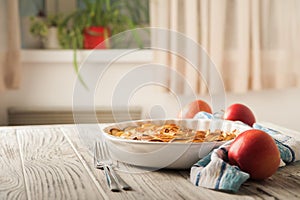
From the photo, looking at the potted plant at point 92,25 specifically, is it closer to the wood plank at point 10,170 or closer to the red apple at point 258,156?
the wood plank at point 10,170

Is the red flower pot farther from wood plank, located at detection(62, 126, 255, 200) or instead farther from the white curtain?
wood plank, located at detection(62, 126, 255, 200)

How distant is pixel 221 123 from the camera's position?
142 cm

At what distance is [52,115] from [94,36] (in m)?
0.55

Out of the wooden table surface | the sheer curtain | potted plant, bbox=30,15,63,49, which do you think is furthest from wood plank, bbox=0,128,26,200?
the sheer curtain

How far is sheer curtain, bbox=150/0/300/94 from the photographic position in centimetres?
328

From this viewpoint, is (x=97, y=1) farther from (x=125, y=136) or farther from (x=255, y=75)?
(x=125, y=136)

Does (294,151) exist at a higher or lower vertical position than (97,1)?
lower

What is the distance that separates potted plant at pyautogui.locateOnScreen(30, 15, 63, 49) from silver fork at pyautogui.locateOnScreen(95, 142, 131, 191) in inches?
78.5

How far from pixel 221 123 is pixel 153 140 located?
12.5 inches

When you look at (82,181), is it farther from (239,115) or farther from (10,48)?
(10,48)

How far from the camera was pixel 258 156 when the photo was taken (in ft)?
3.51

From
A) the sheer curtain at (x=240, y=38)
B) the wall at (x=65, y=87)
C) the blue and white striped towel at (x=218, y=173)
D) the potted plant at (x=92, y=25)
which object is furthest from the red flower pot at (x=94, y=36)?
the blue and white striped towel at (x=218, y=173)

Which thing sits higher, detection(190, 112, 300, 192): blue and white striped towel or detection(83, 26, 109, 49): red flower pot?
detection(83, 26, 109, 49): red flower pot

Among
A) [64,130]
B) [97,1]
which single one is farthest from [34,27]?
[64,130]
